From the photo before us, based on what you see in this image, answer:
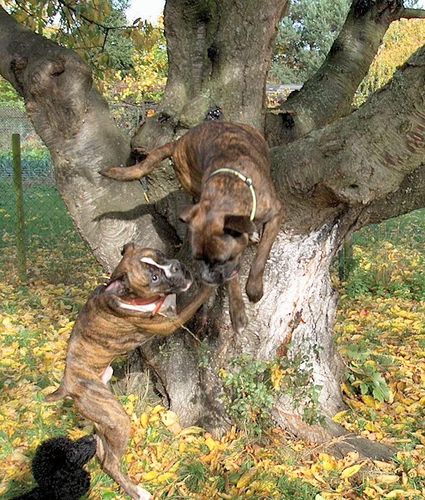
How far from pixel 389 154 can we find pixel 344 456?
206 centimetres

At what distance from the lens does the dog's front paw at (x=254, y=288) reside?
3.75 meters

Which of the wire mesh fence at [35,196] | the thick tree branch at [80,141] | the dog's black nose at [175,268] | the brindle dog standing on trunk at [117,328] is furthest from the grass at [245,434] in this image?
the wire mesh fence at [35,196]

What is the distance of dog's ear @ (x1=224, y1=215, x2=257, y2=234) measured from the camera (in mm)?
3246

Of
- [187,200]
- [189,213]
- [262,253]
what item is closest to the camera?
[189,213]

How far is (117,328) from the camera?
3990 millimetres

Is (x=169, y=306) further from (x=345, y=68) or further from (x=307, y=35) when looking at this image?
(x=307, y=35)

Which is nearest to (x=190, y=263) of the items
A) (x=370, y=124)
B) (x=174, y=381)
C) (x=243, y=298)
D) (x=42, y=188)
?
(x=243, y=298)

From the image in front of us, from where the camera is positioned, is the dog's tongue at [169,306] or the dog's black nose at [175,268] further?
the dog's tongue at [169,306]

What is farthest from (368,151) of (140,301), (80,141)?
(80,141)

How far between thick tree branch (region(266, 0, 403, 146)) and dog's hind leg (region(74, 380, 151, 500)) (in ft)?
7.94

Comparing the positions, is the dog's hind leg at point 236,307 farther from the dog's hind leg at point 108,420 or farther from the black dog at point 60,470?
the black dog at point 60,470

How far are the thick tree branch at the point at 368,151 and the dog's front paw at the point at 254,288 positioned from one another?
559 mm

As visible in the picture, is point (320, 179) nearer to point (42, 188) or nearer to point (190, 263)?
point (190, 263)

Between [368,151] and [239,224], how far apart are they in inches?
31.7
